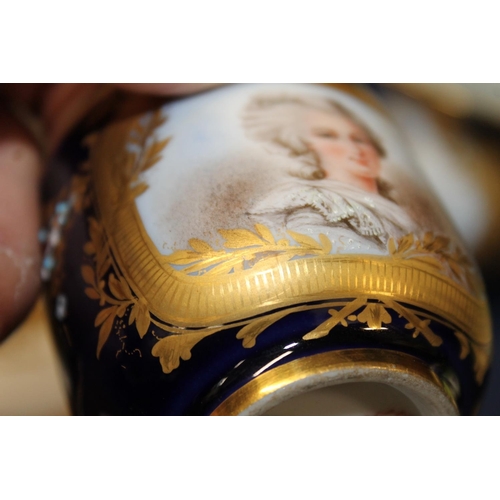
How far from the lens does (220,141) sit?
777 mm

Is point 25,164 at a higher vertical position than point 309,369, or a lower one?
higher

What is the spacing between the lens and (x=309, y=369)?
63cm

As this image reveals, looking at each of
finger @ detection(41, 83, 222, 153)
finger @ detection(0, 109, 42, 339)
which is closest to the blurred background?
finger @ detection(0, 109, 42, 339)

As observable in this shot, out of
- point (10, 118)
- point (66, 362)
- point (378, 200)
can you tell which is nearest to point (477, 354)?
point (378, 200)

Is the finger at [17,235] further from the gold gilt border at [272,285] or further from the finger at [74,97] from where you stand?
the gold gilt border at [272,285]

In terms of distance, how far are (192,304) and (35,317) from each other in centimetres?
35

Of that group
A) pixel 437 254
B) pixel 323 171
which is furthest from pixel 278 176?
pixel 437 254

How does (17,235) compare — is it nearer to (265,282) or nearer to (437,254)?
(265,282)

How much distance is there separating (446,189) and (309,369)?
0.51m

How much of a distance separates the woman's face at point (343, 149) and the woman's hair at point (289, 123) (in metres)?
0.01

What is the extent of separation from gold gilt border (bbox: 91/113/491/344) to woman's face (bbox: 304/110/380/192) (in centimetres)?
12

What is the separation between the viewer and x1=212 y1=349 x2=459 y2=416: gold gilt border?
0.63m

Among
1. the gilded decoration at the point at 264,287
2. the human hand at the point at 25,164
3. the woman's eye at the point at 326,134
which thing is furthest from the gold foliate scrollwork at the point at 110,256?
the woman's eye at the point at 326,134

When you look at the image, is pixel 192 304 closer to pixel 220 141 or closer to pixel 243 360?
pixel 243 360
